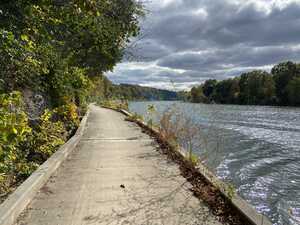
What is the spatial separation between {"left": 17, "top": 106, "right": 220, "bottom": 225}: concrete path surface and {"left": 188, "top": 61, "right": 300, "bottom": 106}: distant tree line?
60783mm

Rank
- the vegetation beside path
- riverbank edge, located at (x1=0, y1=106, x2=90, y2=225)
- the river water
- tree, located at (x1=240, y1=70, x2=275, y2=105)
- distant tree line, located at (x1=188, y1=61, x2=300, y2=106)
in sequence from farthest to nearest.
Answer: tree, located at (x1=240, y1=70, x2=275, y2=105) → distant tree line, located at (x1=188, y1=61, x2=300, y2=106) → the river water → the vegetation beside path → riverbank edge, located at (x1=0, y1=106, x2=90, y2=225)

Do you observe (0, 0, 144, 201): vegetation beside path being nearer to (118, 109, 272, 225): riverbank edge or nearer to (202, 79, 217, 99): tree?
(118, 109, 272, 225): riverbank edge

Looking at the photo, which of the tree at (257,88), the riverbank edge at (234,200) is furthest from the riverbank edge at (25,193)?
the tree at (257,88)

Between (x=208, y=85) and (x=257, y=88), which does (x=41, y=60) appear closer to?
(x=208, y=85)

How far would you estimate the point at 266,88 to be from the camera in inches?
3135

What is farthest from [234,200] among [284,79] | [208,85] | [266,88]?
[284,79]

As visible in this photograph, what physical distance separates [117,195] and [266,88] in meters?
78.0

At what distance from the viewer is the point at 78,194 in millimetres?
5930

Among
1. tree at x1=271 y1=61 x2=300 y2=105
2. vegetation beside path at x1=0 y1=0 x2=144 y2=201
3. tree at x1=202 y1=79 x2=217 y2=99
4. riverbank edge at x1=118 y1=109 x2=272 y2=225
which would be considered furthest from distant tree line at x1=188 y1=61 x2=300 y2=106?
riverbank edge at x1=118 y1=109 x2=272 y2=225

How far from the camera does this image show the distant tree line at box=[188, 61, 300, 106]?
73325 mm

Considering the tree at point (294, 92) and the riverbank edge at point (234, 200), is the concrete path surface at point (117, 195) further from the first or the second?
the tree at point (294, 92)

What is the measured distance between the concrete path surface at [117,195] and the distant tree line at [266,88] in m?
60.8

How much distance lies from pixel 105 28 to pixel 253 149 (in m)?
8.37

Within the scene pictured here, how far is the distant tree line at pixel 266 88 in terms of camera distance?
73.3 m
